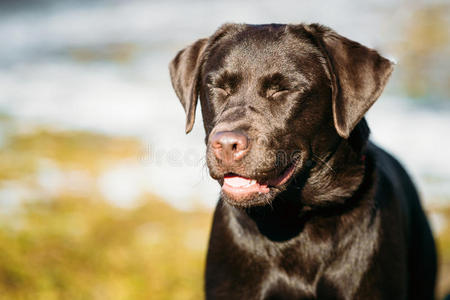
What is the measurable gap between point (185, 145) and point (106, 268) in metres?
1.90

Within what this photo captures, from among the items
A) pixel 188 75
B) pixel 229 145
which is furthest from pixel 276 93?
pixel 188 75

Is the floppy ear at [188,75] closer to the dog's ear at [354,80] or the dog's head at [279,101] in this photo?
the dog's head at [279,101]

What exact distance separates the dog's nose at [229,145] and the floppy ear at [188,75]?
2.21 ft

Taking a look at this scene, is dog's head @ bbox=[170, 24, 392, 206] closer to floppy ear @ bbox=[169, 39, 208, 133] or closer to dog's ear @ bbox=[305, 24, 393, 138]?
dog's ear @ bbox=[305, 24, 393, 138]

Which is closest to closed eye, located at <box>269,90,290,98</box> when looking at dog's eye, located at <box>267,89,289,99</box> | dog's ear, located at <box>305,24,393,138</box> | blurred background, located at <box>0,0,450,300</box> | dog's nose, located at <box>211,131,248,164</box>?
dog's eye, located at <box>267,89,289,99</box>

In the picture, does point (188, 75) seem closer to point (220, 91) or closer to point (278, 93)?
point (220, 91)

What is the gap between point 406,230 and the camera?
3.45m

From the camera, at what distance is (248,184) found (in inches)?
110

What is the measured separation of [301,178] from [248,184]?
37cm

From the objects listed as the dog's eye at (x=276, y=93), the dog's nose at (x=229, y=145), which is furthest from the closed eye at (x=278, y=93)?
the dog's nose at (x=229, y=145)

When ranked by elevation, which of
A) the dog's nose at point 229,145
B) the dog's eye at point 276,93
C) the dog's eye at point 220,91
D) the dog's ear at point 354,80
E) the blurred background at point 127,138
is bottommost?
the blurred background at point 127,138

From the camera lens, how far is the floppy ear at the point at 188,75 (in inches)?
129

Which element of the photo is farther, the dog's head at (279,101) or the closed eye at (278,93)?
the closed eye at (278,93)

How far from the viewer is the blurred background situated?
4.72 m
